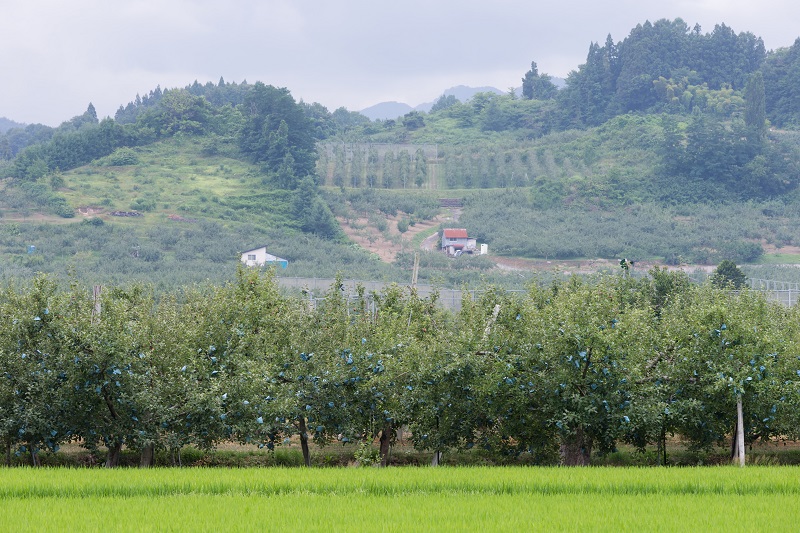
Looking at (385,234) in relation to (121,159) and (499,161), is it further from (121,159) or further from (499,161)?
(121,159)

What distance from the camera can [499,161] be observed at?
94.8m

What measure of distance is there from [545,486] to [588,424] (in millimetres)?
2923

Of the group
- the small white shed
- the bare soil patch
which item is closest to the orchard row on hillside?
the small white shed

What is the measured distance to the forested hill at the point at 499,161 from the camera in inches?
3014

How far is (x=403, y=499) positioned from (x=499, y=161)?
281ft

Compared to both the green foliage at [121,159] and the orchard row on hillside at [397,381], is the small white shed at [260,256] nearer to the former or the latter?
the green foliage at [121,159]

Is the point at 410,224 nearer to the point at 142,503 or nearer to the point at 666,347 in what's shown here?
the point at 666,347

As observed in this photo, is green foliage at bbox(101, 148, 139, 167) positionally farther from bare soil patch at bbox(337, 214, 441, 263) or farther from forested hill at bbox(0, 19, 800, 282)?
bare soil patch at bbox(337, 214, 441, 263)

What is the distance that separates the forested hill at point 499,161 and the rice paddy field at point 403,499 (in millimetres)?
53918

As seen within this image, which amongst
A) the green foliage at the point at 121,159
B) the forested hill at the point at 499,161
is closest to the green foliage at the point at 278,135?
the forested hill at the point at 499,161

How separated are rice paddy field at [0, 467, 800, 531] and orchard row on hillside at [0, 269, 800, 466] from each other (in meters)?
1.59

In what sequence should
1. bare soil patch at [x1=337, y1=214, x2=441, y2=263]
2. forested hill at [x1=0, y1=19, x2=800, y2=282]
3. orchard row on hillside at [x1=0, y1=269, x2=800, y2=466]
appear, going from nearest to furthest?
1. orchard row on hillside at [x1=0, y1=269, x2=800, y2=466]
2. bare soil patch at [x1=337, y1=214, x2=441, y2=263]
3. forested hill at [x1=0, y1=19, x2=800, y2=282]

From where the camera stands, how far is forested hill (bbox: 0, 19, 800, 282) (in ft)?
251

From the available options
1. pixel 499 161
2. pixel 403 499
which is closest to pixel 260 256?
pixel 499 161
